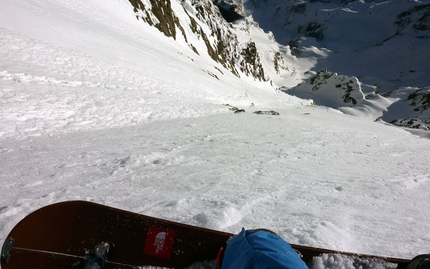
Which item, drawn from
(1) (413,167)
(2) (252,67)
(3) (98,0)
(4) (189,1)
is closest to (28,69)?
(1) (413,167)

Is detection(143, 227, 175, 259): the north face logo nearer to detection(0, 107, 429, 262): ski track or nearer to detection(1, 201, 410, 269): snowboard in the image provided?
detection(1, 201, 410, 269): snowboard

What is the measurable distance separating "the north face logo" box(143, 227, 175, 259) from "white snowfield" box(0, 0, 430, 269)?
0.52 metres

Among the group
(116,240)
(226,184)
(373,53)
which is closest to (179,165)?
(226,184)

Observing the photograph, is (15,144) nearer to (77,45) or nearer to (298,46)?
(77,45)

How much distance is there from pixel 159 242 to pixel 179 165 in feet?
8.05

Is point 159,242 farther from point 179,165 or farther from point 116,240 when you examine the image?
point 179,165

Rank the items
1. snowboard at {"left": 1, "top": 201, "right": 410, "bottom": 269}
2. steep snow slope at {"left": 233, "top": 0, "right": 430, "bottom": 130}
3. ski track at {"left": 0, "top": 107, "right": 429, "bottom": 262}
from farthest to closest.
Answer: steep snow slope at {"left": 233, "top": 0, "right": 430, "bottom": 130} < ski track at {"left": 0, "top": 107, "right": 429, "bottom": 262} < snowboard at {"left": 1, "top": 201, "right": 410, "bottom": 269}

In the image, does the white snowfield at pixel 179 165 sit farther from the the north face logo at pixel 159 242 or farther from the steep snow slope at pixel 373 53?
the steep snow slope at pixel 373 53

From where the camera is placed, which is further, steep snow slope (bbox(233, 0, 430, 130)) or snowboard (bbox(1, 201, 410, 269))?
steep snow slope (bbox(233, 0, 430, 130))

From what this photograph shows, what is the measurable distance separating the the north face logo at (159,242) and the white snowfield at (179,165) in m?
0.52

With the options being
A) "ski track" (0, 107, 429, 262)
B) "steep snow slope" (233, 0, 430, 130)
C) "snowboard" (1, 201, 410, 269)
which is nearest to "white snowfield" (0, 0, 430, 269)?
"ski track" (0, 107, 429, 262)

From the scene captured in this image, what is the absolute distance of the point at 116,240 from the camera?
2.51 metres

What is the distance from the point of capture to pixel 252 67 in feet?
233

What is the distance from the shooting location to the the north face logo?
2473mm
